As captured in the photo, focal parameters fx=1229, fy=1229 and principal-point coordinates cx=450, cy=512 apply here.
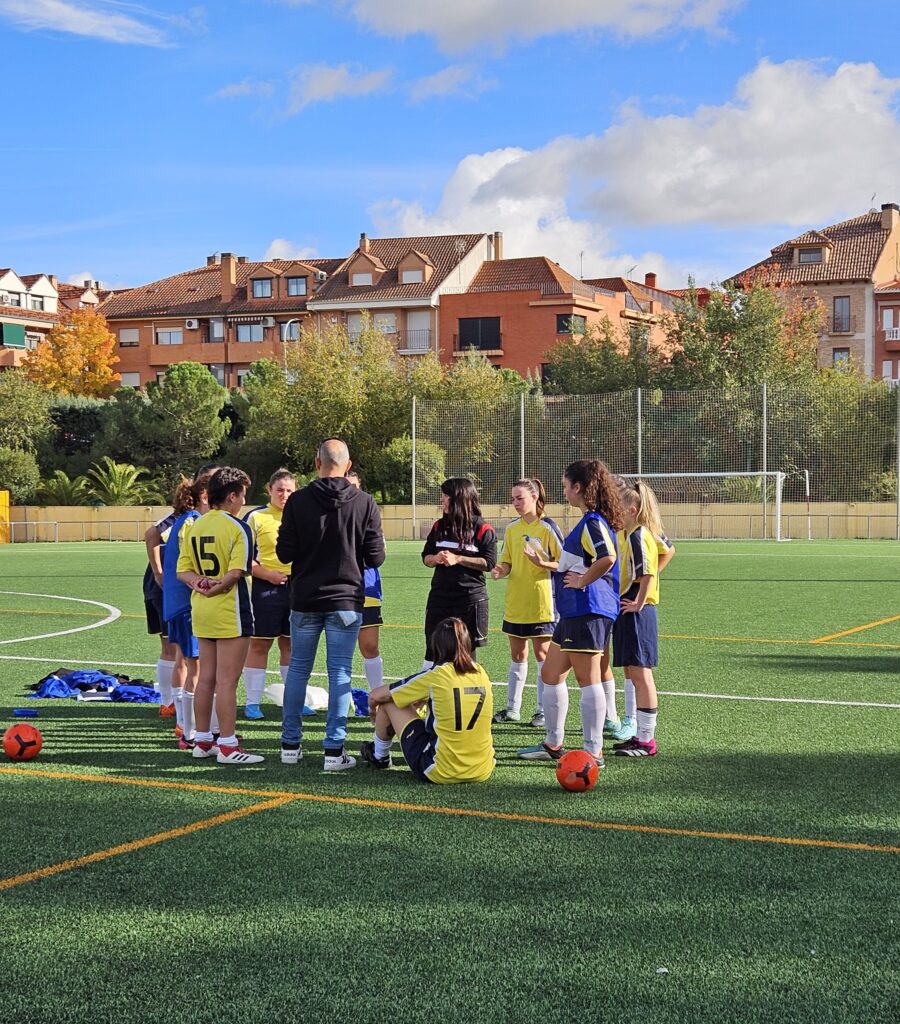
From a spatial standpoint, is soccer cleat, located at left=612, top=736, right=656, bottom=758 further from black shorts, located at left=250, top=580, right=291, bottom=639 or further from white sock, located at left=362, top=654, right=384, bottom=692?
black shorts, located at left=250, top=580, right=291, bottom=639

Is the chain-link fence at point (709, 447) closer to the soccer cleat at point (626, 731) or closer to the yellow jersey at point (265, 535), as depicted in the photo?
the yellow jersey at point (265, 535)

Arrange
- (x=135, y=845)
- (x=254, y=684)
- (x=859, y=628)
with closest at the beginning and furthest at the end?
1. (x=135, y=845)
2. (x=254, y=684)
3. (x=859, y=628)

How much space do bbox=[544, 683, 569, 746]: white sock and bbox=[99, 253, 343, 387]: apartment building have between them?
242 ft

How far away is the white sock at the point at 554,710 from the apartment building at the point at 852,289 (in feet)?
227

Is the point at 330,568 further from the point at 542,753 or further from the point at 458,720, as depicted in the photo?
the point at 542,753

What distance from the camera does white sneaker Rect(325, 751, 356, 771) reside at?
710 centimetres

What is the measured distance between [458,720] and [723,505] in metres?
32.9

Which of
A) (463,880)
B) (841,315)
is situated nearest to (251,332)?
(841,315)

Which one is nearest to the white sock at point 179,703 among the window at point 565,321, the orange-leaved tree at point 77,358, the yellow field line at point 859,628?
the yellow field line at point 859,628

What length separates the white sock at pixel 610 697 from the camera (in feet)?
25.7

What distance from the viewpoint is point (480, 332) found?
241ft

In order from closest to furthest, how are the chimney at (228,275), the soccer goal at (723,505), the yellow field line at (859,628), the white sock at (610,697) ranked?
the white sock at (610,697)
the yellow field line at (859,628)
the soccer goal at (723,505)
the chimney at (228,275)

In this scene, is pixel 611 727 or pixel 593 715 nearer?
pixel 593 715

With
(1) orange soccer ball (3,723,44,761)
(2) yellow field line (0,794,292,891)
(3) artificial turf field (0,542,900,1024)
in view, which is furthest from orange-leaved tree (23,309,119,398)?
(2) yellow field line (0,794,292,891)
